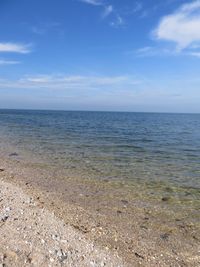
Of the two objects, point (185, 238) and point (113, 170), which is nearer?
point (185, 238)

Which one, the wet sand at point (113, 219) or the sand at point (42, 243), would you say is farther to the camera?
the wet sand at point (113, 219)

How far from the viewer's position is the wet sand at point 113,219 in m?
6.71

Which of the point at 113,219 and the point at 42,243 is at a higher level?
the point at 42,243

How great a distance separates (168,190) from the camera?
38.7 feet

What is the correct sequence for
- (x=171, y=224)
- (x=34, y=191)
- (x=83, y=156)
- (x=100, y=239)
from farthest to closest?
(x=83, y=156) → (x=34, y=191) → (x=171, y=224) → (x=100, y=239)

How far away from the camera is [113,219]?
8.88 meters

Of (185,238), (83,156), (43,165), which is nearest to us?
(185,238)

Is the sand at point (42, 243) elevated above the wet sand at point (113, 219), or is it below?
above

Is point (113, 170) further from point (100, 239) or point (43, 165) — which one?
point (100, 239)

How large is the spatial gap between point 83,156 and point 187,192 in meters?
8.32

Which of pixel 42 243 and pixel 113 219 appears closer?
pixel 42 243

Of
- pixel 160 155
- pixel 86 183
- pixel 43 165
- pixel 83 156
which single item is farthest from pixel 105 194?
pixel 160 155

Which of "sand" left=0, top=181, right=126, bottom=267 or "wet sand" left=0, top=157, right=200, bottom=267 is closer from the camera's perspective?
"sand" left=0, top=181, right=126, bottom=267

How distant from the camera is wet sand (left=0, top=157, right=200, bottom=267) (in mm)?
6715
